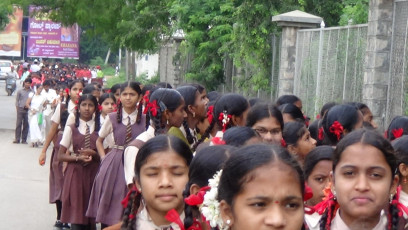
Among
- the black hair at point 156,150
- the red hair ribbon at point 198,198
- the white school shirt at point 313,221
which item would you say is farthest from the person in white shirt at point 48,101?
the red hair ribbon at point 198,198

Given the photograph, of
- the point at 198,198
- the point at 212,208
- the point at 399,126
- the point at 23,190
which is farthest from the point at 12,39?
the point at 212,208

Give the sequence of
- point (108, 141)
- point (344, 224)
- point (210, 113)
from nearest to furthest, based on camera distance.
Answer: point (344, 224), point (210, 113), point (108, 141)

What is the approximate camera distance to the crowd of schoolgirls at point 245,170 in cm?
350

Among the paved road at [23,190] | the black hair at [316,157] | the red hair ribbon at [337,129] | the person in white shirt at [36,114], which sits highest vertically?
the red hair ribbon at [337,129]

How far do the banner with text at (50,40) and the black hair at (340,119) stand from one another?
170 feet

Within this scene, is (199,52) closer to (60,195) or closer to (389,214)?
(60,195)

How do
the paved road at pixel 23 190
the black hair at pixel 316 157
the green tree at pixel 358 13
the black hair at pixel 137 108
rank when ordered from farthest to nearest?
the green tree at pixel 358 13 < the paved road at pixel 23 190 < the black hair at pixel 137 108 < the black hair at pixel 316 157

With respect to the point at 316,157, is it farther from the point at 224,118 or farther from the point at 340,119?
the point at 224,118

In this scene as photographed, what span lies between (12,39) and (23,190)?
6670 centimetres

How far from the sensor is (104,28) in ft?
83.2

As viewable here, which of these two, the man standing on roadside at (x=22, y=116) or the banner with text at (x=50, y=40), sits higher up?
the banner with text at (x=50, y=40)

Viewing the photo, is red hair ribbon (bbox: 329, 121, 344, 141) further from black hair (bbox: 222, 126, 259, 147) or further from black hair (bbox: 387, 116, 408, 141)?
black hair (bbox: 222, 126, 259, 147)

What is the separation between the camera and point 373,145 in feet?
14.7

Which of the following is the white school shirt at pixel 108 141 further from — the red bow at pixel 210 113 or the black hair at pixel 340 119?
the black hair at pixel 340 119
